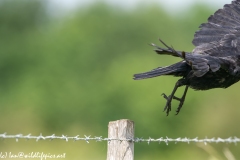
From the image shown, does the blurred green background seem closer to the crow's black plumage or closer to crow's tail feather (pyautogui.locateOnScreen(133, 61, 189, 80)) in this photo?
the crow's black plumage

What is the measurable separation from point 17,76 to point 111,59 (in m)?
3.66

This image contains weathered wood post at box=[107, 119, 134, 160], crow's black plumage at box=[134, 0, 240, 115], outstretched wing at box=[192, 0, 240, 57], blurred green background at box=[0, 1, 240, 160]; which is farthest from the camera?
blurred green background at box=[0, 1, 240, 160]

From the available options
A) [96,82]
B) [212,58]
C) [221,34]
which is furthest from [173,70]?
[96,82]

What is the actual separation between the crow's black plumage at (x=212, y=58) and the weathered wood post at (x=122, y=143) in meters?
1.22

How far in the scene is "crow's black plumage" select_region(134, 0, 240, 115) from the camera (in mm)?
7387

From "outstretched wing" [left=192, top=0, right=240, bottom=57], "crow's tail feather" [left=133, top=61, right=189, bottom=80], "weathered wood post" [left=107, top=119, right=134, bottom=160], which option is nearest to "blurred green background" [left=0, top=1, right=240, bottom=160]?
"outstretched wing" [left=192, top=0, right=240, bottom=57]

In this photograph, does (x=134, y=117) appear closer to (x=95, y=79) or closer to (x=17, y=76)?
(x=95, y=79)

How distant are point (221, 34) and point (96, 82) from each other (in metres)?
17.9

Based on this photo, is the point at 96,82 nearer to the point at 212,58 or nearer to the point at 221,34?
the point at 221,34

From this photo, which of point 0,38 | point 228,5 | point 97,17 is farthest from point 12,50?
point 228,5

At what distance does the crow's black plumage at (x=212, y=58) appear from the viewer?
24.2 feet

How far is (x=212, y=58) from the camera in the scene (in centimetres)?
768

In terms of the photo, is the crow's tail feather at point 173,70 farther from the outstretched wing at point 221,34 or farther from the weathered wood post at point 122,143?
the weathered wood post at point 122,143

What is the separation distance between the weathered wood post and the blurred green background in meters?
8.28
